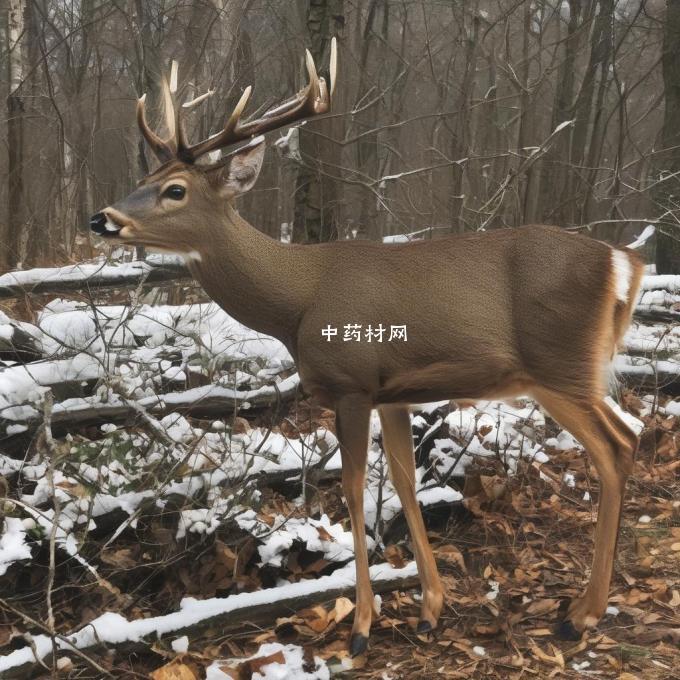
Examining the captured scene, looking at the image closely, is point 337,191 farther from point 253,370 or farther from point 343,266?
point 343,266

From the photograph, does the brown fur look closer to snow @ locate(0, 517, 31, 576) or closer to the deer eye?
the deer eye

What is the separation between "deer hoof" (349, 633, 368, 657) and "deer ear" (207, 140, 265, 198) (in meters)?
1.82

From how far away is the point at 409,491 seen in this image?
3.38 metres

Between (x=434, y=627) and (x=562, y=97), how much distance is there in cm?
969

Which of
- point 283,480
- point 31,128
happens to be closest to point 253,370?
point 283,480

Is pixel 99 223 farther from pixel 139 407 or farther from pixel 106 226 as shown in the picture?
pixel 139 407

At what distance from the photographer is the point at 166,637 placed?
10.2 feet

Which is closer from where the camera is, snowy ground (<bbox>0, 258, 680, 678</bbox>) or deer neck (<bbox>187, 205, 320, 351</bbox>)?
deer neck (<bbox>187, 205, 320, 351</bbox>)

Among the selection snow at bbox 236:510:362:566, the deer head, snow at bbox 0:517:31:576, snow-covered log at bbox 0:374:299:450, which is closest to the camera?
the deer head

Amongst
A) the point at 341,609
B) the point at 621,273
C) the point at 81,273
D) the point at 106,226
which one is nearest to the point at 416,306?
the point at 621,273

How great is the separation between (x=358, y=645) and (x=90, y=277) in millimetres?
2789

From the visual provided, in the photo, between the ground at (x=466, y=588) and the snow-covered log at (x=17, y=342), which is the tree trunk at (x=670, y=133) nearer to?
the ground at (x=466, y=588)

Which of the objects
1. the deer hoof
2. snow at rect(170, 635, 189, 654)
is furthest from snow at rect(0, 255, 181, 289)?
the deer hoof

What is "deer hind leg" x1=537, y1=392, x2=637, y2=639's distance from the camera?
123 inches
